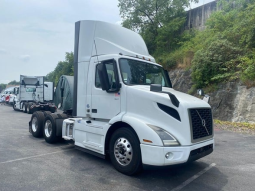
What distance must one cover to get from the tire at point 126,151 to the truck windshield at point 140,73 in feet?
4.01

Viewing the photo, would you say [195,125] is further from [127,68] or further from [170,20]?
[170,20]

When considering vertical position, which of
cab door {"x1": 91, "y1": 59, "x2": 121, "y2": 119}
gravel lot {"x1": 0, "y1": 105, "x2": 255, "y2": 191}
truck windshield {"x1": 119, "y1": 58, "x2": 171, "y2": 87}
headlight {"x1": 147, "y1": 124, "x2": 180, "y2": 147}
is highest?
truck windshield {"x1": 119, "y1": 58, "x2": 171, "y2": 87}

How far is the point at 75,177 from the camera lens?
4.76 m

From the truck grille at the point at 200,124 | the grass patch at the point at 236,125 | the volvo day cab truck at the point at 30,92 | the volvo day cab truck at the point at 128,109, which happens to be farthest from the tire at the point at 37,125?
the volvo day cab truck at the point at 30,92

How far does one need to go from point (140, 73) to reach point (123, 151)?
1.98 meters

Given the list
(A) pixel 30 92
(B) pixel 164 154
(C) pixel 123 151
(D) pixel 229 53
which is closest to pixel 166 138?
(B) pixel 164 154

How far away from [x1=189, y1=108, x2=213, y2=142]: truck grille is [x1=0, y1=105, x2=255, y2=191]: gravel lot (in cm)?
81

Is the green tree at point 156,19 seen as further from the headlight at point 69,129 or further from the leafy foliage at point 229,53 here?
the headlight at point 69,129

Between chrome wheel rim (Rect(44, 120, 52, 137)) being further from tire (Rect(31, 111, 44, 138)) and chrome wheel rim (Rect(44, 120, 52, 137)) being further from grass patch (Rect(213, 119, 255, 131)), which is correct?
grass patch (Rect(213, 119, 255, 131))

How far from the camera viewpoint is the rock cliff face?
494 inches

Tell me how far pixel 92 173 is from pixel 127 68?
256 cm

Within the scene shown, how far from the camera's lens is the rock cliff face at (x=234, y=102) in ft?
41.2

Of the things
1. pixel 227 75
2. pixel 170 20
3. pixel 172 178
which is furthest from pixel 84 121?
pixel 170 20

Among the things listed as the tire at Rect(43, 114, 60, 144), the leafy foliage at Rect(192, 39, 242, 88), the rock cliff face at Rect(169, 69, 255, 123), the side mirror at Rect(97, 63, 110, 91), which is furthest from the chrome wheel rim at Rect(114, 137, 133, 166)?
the leafy foliage at Rect(192, 39, 242, 88)
